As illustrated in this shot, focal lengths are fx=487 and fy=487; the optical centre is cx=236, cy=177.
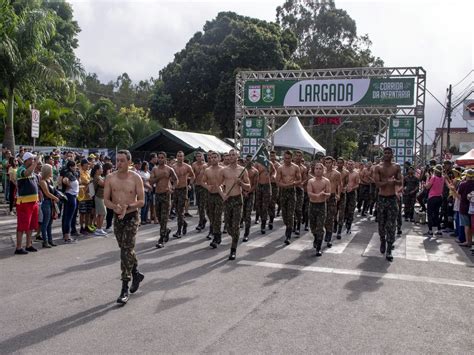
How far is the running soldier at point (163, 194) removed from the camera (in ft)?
32.7

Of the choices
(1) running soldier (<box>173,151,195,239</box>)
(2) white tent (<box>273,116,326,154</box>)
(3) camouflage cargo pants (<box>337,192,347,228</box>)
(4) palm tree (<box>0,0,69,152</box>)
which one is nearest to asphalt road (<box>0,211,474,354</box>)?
(1) running soldier (<box>173,151,195,239</box>)

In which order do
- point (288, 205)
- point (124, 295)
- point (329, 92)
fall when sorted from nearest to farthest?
point (124, 295)
point (288, 205)
point (329, 92)

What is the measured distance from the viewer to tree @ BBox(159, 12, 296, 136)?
116 ft

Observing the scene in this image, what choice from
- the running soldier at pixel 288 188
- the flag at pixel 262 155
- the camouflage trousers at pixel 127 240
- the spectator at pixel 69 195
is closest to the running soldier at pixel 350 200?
the running soldier at pixel 288 188

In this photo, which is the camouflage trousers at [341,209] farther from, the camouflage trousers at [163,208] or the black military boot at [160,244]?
the black military boot at [160,244]

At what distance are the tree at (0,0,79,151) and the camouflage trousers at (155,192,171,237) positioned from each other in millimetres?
10650

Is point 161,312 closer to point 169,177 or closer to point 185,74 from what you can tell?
point 169,177

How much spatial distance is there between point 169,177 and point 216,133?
3438cm

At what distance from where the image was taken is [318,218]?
375 inches

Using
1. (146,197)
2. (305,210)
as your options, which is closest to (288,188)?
(305,210)

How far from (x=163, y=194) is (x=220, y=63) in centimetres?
2753

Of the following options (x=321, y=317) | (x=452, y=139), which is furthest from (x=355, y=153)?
(x=321, y=317)

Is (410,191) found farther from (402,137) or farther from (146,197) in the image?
(146,197)

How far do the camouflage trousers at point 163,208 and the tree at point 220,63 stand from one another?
25144 millimetres
